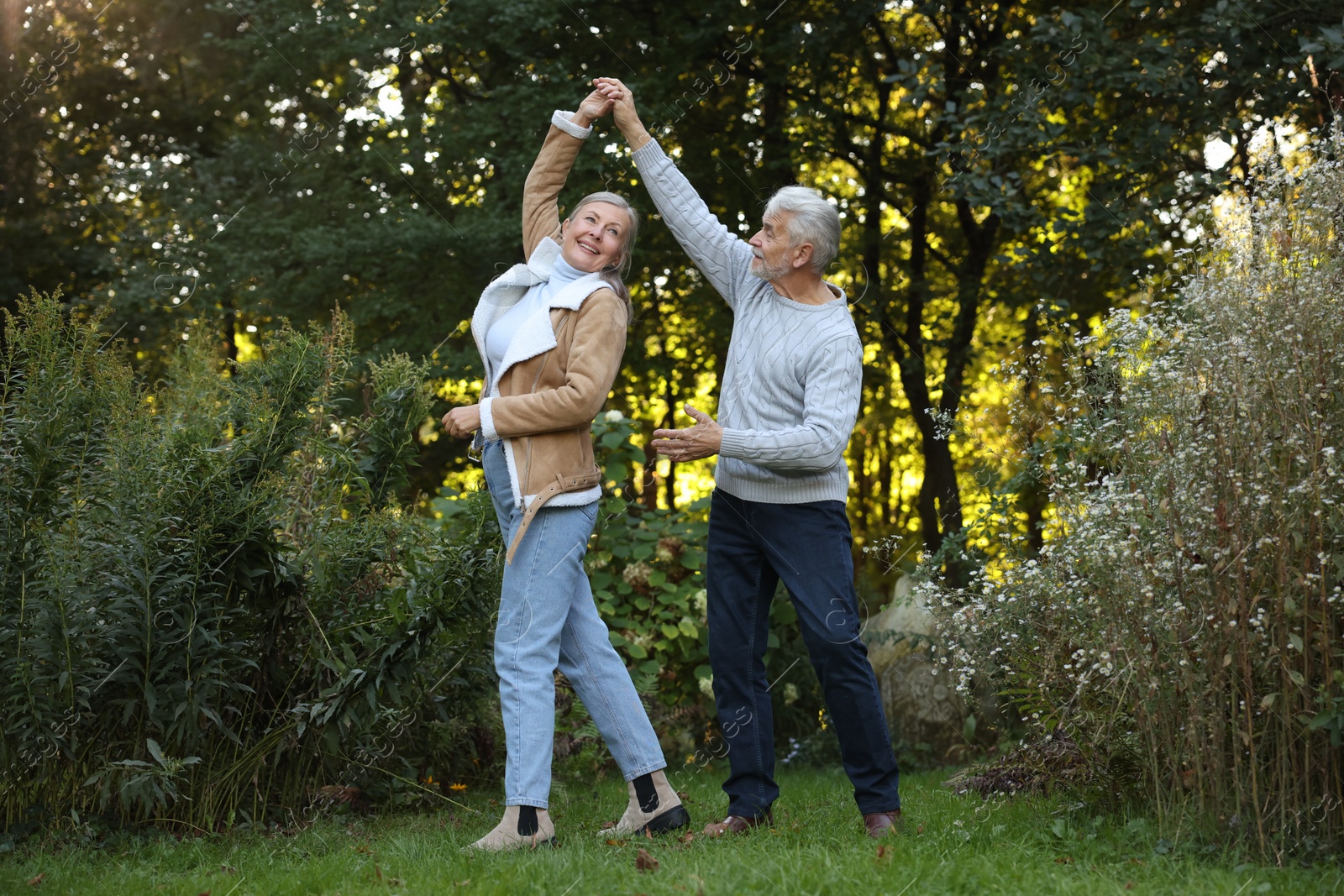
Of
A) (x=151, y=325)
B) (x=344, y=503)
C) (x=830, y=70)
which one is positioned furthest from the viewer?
(x=151, y=325)

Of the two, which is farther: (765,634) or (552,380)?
(765,634)

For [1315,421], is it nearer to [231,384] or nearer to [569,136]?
[569,136]

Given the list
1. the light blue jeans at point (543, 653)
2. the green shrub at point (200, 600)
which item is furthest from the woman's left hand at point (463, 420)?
the green shrub at point (200, 600)

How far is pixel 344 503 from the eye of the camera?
4746 mm

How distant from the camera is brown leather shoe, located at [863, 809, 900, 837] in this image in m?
3.41

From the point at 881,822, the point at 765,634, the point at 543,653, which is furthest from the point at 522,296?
the point at 881,822

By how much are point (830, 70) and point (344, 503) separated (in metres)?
8.26

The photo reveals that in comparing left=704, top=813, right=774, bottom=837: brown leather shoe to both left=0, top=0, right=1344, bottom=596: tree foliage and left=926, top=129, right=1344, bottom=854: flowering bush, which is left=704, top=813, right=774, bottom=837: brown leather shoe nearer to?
left=926, top=129, right=1344, bottom=854: flowering bush

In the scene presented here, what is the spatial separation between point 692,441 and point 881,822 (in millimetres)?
1263

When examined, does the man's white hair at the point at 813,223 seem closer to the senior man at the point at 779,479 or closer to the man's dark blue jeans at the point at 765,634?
the senior man at the point at 779,479

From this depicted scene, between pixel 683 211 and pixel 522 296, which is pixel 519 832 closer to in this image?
pixel 522 296

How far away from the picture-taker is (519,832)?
133 inches

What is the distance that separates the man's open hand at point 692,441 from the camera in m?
3.26

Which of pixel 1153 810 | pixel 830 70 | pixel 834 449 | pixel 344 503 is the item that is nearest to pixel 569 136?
pixel 834 449
